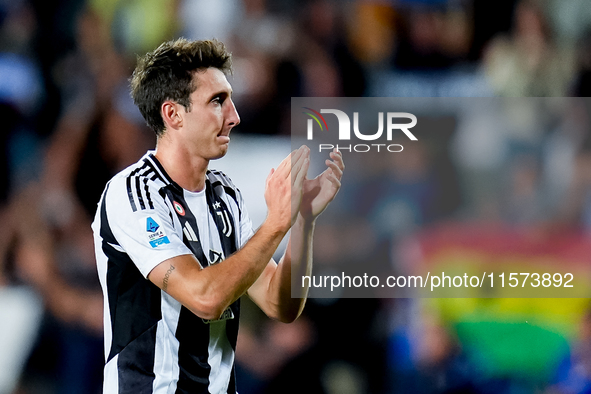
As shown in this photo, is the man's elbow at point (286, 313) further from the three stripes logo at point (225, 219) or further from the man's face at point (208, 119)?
the man's face at point (208, 119)

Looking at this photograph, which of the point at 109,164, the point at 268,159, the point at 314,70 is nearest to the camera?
the point at 109,164

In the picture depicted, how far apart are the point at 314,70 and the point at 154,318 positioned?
3788 mm

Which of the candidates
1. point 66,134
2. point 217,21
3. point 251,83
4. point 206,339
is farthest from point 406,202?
point 206,339

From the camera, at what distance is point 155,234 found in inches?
95.3

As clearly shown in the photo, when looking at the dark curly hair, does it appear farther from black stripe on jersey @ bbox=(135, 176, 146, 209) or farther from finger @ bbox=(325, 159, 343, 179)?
finger @ bbox=(325, 159, 343, 179)

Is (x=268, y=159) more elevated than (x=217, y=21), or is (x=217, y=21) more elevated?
(x=217, y=21)

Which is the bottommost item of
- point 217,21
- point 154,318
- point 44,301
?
point 44,301

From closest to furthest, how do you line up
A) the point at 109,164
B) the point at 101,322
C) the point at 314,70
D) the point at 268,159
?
the point at 101,322
the point at 109,164
the point at 268,159
the point at 314,70

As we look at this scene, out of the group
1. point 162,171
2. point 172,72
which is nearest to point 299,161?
point 162,171

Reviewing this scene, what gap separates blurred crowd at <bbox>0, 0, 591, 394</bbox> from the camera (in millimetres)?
4844

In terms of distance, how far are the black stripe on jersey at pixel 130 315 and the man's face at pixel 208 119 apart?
1.53 ft

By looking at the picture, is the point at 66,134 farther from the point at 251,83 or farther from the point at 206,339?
the point at 206,339

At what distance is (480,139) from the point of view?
569 cm

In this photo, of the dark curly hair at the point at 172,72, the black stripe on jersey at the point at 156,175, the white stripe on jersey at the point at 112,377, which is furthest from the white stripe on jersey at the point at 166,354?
the dark curly hair at the point at 172,72
